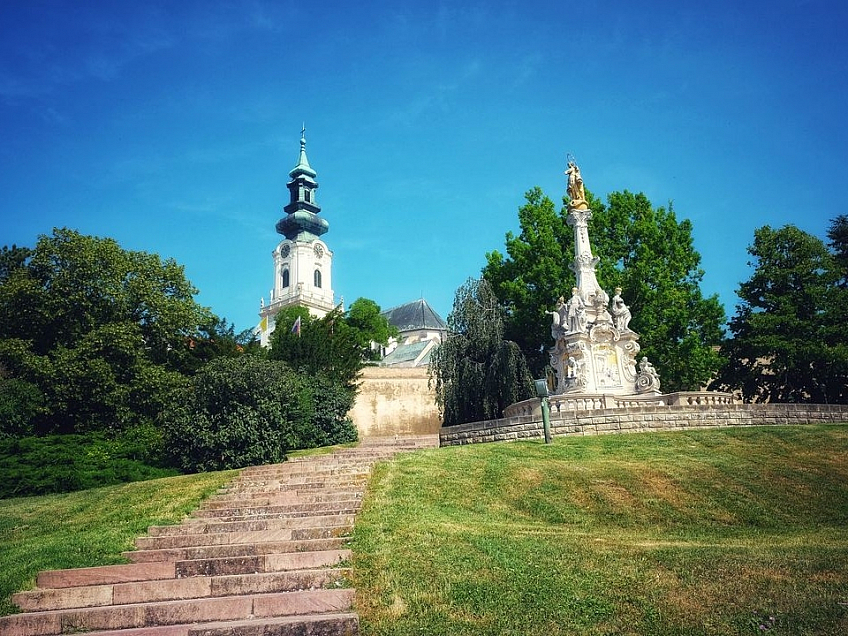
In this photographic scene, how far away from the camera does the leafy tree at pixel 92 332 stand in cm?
2392

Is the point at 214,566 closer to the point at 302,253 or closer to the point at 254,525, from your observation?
the point at 254,525

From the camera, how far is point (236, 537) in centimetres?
983

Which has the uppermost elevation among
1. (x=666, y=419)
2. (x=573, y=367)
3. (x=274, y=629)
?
(x=573, y=367)

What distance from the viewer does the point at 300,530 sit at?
31.4 feet

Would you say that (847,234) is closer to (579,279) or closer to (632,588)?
(579,279)

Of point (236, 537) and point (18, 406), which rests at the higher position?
point (18, 406)

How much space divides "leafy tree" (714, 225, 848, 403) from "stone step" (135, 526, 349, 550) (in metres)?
23.2

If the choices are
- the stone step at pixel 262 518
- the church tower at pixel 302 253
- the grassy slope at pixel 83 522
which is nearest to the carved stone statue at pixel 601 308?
the grassy slope at pixel 83 522

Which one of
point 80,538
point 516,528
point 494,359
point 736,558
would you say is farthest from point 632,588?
point 494,359

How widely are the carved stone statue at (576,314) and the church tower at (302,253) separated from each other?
59.5 metres

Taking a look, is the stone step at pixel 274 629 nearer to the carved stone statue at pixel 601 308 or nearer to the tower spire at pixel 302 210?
the carved stone statue at pixel 601 308

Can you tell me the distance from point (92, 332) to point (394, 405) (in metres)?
16.5

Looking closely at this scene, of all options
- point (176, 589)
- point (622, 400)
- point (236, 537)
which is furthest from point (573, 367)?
point (176, 589)

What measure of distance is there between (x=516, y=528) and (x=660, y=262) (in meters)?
22.8
